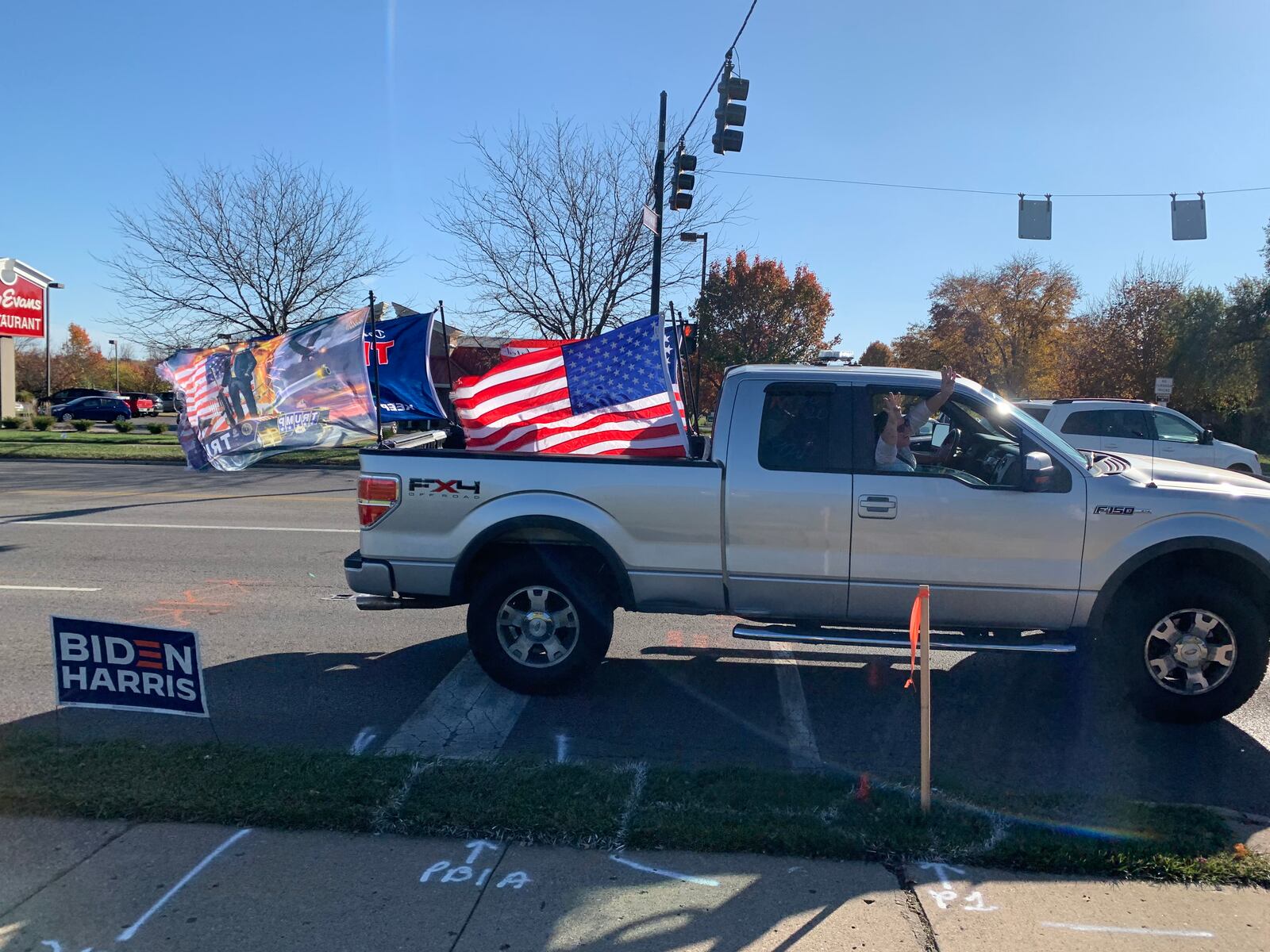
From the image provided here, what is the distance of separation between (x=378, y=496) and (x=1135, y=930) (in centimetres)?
431

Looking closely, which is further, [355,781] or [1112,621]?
[1112,621]

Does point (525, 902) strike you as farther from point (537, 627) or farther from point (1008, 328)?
point (1008, 328)

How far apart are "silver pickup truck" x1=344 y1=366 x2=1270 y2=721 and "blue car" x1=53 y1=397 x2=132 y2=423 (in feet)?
164

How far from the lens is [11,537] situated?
11.0m

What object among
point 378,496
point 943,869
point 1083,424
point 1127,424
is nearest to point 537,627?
point 378,496

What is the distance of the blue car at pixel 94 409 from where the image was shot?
1918 inches

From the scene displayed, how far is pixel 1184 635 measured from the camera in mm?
5137

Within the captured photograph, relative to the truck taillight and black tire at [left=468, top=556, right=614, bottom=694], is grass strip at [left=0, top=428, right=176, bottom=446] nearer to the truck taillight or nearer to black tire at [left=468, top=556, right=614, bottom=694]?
the truck taillight

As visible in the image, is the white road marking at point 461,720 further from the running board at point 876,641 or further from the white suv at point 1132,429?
the white suv at point 1132,429

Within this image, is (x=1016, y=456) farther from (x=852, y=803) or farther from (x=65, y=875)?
(x=65, y=875)

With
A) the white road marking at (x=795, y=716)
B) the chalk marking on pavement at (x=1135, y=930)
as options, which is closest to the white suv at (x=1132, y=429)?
the white road marking at (x=795, y=716)

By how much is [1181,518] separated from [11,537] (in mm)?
11894

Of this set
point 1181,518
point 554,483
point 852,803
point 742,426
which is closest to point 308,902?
point 852,803

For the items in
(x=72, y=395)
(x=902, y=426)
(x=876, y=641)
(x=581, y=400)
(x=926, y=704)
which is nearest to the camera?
(x=926, y=704)
